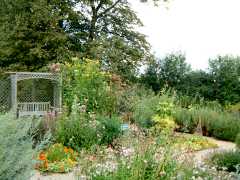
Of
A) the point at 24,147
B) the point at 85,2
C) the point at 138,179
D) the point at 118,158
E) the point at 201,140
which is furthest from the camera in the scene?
the point at 85,2

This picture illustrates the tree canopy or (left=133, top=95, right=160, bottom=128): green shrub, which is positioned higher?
the tree canopy

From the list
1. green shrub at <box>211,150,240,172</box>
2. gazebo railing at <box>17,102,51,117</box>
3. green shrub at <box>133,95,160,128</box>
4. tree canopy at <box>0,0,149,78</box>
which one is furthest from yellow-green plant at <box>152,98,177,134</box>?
tree canopy at <box>0,0,149,78</box>

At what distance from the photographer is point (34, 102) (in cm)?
1454

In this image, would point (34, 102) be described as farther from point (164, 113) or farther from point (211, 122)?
point (211, 122)

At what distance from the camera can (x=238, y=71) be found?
1670 centimetres

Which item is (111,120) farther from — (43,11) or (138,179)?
(43,11)

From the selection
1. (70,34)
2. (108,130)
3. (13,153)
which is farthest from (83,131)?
(70,34)

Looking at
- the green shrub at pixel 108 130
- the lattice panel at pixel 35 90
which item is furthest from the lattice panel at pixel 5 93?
the green shrub at pixel 108 130

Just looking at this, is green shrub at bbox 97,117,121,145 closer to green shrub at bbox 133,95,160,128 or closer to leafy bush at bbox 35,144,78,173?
leafy bush at bbox 35,144,78,173

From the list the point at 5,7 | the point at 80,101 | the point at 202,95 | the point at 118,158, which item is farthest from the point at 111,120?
the point at 5,7

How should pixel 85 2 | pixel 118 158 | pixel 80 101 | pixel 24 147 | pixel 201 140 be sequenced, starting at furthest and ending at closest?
pixel 85 2, pixel 80 101, pixel 201 140, pixel 118 158, pixel 24 147

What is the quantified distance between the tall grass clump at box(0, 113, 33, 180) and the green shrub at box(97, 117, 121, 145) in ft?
17.6

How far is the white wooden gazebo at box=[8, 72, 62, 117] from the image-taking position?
12.9 metres

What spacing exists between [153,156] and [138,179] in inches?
14.1
